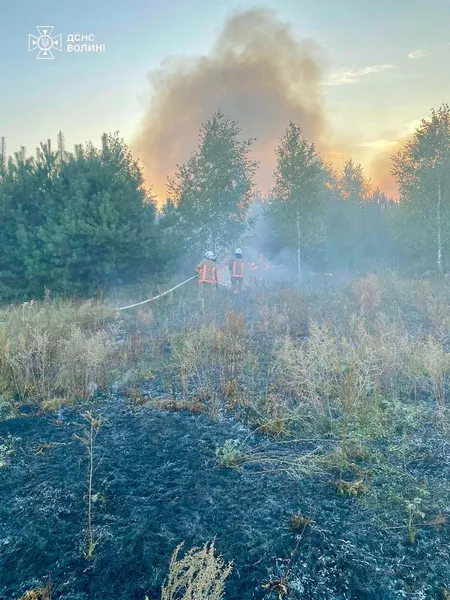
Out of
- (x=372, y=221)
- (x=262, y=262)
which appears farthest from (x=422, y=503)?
(x=372, y=221)

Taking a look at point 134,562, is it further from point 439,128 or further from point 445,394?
point 439,128

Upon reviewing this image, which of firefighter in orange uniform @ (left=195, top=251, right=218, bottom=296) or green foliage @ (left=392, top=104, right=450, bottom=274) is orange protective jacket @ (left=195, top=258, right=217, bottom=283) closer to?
firefighter in orange uniform @ (left=195, top=251, right=218, bottom=296)

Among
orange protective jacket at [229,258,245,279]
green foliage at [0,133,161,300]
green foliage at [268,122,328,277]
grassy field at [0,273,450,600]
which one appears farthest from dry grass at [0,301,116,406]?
green foliage at [268,122,328,277]

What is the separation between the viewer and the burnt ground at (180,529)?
90.0 inches

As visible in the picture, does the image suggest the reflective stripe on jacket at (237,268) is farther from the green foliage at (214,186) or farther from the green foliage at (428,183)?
the green foliage at (428,183)

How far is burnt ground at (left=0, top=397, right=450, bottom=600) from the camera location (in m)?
2.29

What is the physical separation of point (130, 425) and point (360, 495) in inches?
98.6

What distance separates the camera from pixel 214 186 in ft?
55.7

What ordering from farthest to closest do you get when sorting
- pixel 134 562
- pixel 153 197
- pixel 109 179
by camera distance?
pixel 153 197 < pixel 109 179 < pixel 134 562

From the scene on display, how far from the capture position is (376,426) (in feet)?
13.2

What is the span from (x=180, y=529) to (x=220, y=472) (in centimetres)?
75

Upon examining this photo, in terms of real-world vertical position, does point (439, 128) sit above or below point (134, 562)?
above

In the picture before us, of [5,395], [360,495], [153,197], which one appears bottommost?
[360,495]

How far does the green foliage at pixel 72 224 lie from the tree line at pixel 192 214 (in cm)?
3
